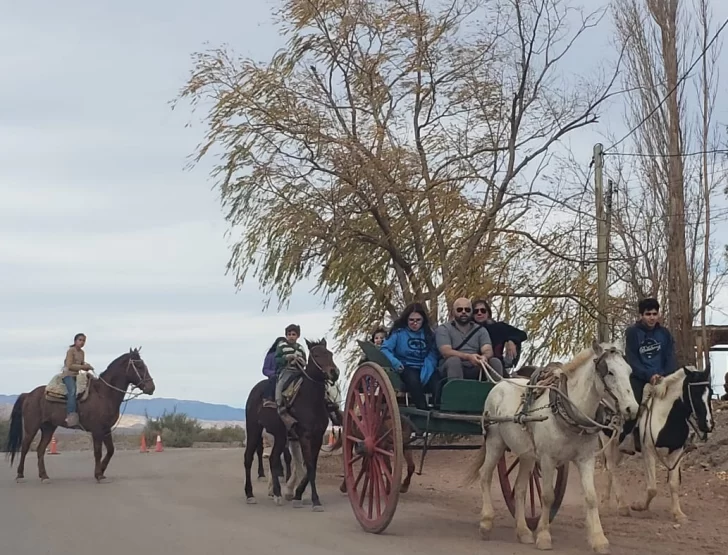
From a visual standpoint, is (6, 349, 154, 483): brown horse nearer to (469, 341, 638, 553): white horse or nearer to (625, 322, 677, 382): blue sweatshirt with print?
(469, 341, 638, 553): white horse

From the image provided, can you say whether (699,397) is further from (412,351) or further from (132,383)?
(132,383)

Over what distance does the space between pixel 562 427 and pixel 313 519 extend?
393 centimetres

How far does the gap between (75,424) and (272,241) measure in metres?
4.87

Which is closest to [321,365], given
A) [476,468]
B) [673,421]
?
[476,468]

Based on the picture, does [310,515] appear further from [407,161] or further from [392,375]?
[407,161]

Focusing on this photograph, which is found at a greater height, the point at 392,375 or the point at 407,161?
the point at 407,161

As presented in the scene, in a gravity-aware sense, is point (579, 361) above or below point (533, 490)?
above

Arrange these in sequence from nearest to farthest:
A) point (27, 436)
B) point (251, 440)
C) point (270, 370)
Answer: point (270, 370)
point (251, 440)
point (27, 436)

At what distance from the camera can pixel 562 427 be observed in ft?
30.6

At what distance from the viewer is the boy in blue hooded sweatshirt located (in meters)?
11.1

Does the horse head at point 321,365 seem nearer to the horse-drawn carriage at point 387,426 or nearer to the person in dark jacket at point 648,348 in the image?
the horse-drawn carriage at point 387,426

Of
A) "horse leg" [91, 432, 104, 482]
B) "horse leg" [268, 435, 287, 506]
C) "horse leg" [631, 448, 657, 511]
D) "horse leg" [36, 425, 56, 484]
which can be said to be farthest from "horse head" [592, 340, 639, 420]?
"horse leg" [36, 425, 56, 484]

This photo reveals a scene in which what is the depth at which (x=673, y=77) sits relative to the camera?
2262cm

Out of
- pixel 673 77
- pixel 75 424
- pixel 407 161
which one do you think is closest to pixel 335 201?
pixel 407 161
